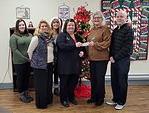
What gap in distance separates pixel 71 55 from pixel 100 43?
0.47 metres

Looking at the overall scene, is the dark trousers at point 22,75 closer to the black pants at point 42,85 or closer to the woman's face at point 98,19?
the black pants at point 42,85

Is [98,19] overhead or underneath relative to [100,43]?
overhead

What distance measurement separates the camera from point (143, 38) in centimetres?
598

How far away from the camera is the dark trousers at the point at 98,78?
4766 millimetres

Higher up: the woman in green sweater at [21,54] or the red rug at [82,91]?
the woman in green sweater at [21,54]

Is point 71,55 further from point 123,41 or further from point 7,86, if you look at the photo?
point 7,86

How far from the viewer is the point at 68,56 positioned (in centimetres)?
469

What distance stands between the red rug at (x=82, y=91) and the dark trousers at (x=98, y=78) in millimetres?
371

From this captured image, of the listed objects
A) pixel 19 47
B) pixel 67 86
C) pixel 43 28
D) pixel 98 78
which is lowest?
pixel 67 86

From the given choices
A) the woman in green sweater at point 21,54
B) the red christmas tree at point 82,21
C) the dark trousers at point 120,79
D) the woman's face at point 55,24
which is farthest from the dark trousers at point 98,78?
the woman in green sweater at point 21,54

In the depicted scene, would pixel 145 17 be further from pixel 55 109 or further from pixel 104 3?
pixel 55 109

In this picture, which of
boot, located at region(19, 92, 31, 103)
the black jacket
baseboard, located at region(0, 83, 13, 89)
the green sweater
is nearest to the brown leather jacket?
the black jacket

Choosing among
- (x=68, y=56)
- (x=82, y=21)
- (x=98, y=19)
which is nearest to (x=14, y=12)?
(x=82, y=21)

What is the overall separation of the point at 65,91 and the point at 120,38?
1.19 metres
